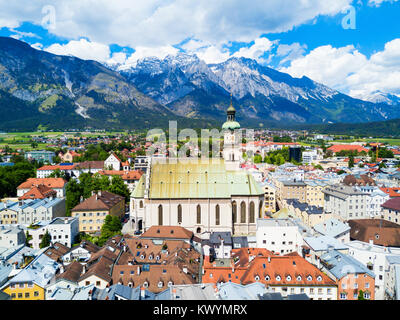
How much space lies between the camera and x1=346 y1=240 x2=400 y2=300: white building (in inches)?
1486

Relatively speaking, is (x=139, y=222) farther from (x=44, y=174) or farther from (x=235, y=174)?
(x=44, y=174)

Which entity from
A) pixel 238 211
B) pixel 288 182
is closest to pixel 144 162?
pixel 288 182

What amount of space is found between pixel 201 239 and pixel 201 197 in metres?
6.02

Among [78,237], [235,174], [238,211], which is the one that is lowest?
[78,237]

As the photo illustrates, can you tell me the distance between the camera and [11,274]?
36.3m

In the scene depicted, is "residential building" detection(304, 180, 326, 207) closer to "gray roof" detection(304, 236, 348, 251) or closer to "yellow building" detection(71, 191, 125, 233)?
"gray roof" detection(304, 236, 348, 251)

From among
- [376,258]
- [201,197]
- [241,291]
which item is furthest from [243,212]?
[241,291]

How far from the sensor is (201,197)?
4809 centimetres

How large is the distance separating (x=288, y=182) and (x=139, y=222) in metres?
38.1

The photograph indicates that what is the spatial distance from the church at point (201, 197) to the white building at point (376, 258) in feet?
47.3

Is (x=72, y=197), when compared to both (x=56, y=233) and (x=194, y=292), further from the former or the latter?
(x=194, y=292)

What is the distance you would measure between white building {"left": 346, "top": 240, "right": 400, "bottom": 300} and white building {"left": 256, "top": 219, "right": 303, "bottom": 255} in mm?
6748

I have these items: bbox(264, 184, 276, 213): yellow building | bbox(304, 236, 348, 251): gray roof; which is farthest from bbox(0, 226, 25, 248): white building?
bbox(264, 184, 276, 213): yellow building

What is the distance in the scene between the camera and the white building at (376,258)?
37.8m
